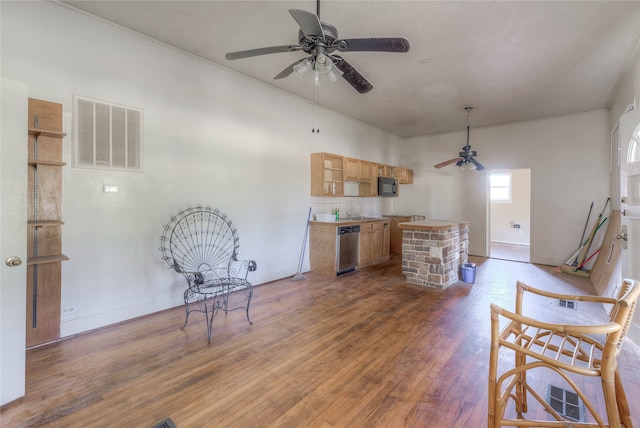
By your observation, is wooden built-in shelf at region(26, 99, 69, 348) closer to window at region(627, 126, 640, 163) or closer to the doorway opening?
window at region(627, 126, 640, 163)

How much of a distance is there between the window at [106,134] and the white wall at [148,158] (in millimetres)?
73

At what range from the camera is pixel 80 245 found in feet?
9.02

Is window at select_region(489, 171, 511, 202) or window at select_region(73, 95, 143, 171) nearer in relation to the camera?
window at select_region(73, 95, 143, 171)

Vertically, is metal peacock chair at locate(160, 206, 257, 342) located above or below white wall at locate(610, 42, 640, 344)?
below

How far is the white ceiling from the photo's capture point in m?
2.66

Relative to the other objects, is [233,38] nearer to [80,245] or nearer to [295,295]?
[80,245]

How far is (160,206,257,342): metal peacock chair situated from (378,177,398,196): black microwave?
3.93 m

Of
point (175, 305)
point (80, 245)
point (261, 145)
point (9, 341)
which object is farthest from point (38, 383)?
point (261, 145)

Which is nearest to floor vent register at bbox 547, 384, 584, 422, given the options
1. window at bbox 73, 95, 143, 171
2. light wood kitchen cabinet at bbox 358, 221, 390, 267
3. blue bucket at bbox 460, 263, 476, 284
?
blue bucket at bbox 460, 263, 476, 284

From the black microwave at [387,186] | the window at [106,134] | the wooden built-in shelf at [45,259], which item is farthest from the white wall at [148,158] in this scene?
the black microwave at [387,186]

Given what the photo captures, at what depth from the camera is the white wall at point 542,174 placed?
18.1ft

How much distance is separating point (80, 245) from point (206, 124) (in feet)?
6.41

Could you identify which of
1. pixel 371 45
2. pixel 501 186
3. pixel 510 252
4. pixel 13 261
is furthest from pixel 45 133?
pixel 501 186

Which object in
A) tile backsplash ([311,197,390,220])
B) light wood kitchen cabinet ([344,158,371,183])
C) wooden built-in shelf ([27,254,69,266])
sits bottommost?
wooden built-in shelf ([27,254,69,266])
